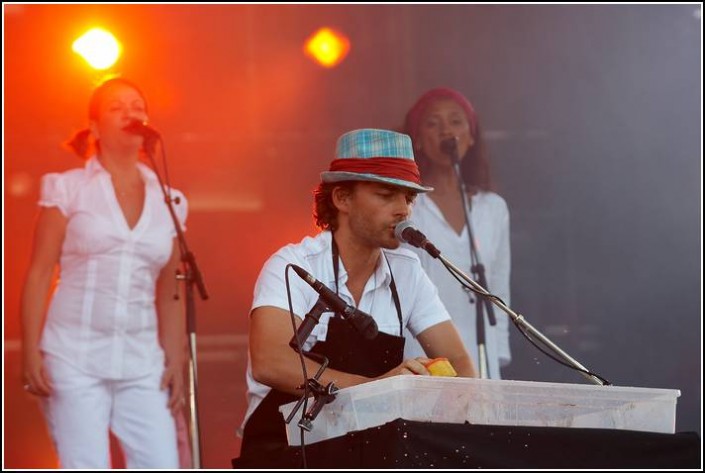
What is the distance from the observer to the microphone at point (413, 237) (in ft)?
11.1

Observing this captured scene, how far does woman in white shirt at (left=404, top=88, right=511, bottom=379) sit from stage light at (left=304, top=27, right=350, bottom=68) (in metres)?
0.48

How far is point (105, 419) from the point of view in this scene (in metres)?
5.03

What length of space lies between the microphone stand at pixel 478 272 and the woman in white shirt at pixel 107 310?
136 cm

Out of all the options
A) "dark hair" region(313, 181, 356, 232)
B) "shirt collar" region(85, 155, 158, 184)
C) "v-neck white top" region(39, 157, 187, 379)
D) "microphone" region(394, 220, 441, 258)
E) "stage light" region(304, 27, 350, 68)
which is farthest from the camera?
"stage light" region(304, 27, 350, 68)

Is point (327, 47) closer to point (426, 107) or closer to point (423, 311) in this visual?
point (426, 107)

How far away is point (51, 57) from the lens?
18.8 ft

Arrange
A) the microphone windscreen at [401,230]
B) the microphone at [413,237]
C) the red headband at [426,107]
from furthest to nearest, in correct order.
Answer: the red headband at [426,107], the microphone windscreen at [401,230], the microphone at [413,237]

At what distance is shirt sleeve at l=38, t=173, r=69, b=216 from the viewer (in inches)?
204

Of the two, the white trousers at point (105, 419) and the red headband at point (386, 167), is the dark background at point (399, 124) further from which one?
the red headband at point (386, 167)

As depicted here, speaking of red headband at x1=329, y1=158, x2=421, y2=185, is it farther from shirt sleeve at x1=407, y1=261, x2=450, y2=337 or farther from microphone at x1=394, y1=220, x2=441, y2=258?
shirt sleeve at x1=407, y1=261, x2=450, y2=337

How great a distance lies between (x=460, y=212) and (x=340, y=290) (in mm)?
2028

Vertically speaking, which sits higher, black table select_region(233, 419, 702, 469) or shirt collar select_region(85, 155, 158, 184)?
shirt collar select_region(85, 155, 158, 184)

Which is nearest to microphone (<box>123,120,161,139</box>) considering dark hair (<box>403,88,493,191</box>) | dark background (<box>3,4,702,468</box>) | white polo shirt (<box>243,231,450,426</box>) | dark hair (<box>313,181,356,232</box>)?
dark background (<box>3,4,702,468</box>)

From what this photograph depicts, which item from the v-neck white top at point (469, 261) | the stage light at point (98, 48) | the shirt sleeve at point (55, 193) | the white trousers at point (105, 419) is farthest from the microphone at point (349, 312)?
the stage light at point (98, 48)
